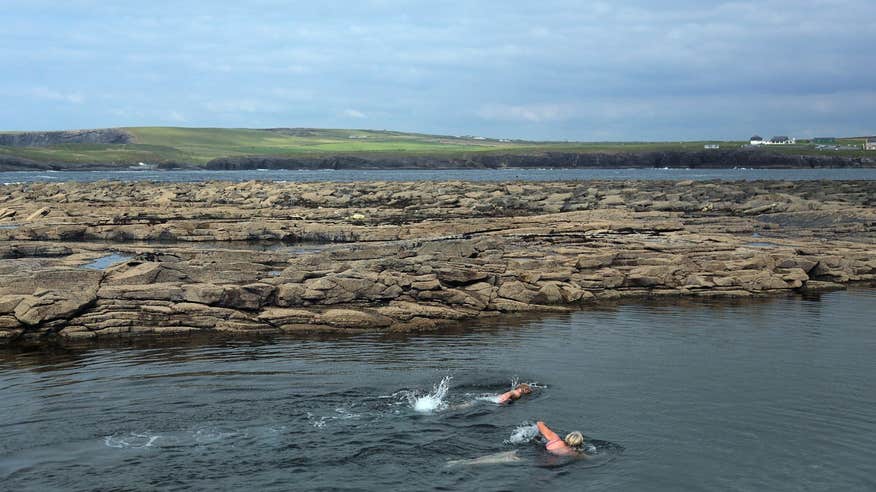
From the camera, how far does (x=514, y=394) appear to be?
25.5 meters

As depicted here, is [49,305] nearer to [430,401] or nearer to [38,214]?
[430,401]

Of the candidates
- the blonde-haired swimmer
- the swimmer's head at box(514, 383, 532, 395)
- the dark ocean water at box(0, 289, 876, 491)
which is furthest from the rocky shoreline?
the blonde-haired swimmer

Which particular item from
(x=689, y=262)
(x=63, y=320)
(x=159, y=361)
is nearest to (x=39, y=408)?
(x=159, y=361)

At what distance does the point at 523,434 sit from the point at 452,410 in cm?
295

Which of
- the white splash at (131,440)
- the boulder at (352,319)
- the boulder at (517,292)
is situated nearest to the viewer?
the white splash at (131,440)

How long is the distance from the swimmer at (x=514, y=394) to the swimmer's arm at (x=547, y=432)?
135 inches

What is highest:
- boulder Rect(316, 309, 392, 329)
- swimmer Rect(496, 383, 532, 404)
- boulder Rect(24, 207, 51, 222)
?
boulder Rect(24, 207, 51, 222)

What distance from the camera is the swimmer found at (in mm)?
25234

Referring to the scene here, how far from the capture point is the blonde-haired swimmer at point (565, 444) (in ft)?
68.5

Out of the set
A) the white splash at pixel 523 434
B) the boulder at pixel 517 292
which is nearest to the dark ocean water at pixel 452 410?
the white splash at pixel 523 434

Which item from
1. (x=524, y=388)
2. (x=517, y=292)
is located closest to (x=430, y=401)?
(x=524, y=388)

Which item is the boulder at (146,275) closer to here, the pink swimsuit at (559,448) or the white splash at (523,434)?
the white splash at (523,434)

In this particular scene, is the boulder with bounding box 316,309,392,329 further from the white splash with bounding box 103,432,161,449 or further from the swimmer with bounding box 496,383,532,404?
the white splash with bounding box 103,432,161,449

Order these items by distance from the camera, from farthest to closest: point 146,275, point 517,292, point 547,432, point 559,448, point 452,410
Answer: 1. point 517,292
2. point 146,275
3. point 452,410
4. point 547,432
5. point 559,448
